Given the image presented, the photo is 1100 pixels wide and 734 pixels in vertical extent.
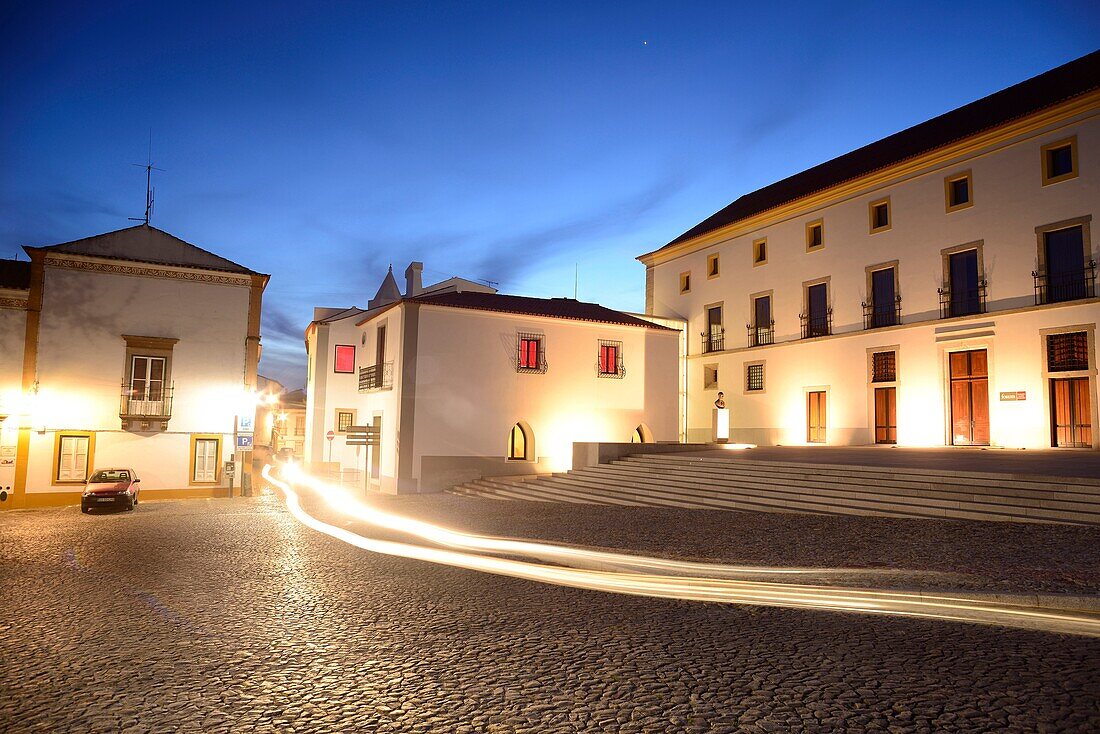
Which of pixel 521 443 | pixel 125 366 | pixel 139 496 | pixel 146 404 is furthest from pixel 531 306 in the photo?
pixel 139 496

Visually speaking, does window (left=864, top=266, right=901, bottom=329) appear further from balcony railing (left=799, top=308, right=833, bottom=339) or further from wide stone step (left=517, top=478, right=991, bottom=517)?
wide stone step (left=517, top=478, right=991, bottom=517)

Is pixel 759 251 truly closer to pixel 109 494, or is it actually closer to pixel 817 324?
pixel 817 324

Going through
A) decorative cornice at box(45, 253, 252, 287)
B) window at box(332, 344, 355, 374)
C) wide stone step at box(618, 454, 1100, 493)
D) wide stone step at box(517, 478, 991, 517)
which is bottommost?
wide stone step at box(517, 478, 991, 517)

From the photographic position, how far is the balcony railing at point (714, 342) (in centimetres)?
3450

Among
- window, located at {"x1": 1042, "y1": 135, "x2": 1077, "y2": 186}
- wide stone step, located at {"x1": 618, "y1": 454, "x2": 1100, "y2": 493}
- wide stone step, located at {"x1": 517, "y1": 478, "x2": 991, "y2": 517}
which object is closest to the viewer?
wide stone step, located at {"x1": 618, "y1": 454, "x2": 1100, "y2": 493}

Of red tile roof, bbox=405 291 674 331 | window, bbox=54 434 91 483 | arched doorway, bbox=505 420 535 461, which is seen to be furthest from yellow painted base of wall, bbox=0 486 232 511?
arched doorway, bbox=505 420 535 461

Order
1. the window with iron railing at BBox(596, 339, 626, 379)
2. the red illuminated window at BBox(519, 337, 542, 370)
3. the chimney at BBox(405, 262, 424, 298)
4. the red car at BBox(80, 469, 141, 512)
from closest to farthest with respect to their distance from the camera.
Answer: the red car at BBox(80, 469, 141, 512) → the red illuminated window at BBox(519, 337, 542, 370) → the window with iron railing at BBox(596, 339, 626, 379) → the chimney at BBox(405, 262, 424, 298)

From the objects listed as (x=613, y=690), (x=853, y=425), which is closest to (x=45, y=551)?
(x=613, y=690)

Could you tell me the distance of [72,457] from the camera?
78.0ft

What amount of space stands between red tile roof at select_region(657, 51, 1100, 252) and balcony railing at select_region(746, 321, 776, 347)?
215 inches

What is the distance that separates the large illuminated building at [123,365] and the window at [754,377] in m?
22.0

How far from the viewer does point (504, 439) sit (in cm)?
2778

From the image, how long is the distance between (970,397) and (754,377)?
10.1 meters

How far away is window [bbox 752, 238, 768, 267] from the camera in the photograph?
3272 cm
